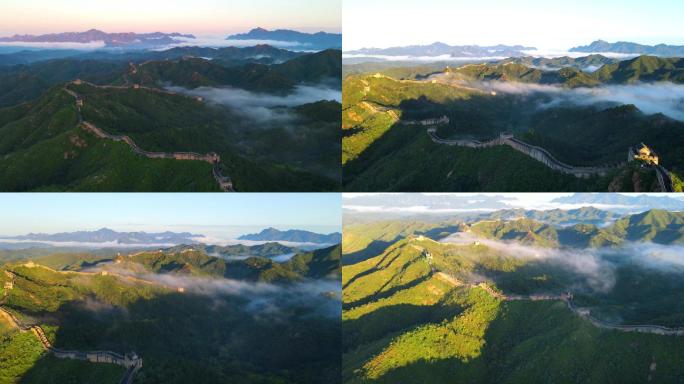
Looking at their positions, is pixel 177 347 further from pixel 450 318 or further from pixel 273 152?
pixel 450 318

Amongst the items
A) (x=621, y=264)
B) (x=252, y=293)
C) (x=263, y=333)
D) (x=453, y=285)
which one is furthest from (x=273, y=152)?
(x=621, y=264)

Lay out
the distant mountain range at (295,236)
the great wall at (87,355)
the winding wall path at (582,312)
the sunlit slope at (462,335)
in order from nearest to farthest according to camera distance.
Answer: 1. the great wall at (87,355)
2. the distant mountain range at (295,236)
3. the sunlit slope at (462,335)
4. the winding wall path at (582,312)

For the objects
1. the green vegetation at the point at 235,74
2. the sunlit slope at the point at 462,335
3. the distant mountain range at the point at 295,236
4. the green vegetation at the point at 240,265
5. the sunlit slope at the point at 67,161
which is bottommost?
the sunlit slope at the point at 462,335

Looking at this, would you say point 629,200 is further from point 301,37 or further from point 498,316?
point 301,37

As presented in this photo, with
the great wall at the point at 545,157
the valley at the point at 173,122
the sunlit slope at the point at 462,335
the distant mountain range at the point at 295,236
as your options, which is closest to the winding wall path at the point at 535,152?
the great wall at the point at 545,157

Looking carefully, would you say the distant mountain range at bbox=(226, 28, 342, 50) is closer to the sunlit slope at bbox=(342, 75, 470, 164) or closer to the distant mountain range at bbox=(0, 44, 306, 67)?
the distant mountain range at bbox=(0, 44, 306, 67)

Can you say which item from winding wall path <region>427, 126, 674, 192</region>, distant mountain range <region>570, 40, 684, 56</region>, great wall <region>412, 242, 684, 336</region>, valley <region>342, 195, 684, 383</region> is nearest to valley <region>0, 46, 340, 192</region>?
valley <region>342, 195, 684, 383</region>

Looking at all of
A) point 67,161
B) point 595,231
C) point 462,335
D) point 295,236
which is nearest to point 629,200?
point 595,231

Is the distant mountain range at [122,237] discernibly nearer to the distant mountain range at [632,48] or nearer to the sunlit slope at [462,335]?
the sunlit slope at [462,335]
